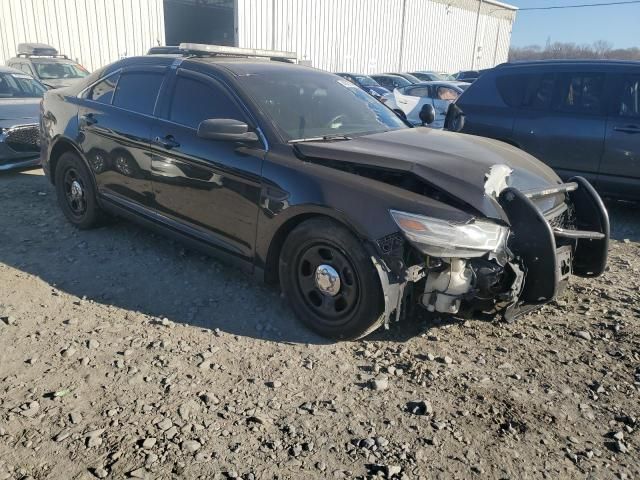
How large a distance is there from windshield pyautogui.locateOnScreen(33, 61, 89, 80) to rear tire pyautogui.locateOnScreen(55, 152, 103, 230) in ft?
28.6

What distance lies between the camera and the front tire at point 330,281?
2992 millimetres

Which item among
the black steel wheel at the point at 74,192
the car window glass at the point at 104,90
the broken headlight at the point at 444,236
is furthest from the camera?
the black steel wheel at the point at 74,192

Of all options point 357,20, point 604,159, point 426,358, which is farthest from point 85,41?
point 426,358

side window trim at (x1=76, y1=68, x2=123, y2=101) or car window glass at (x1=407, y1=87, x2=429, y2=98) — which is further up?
side window trim at (x1=76, y1=68, x2=123, y2=101)

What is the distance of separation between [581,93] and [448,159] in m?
3.72

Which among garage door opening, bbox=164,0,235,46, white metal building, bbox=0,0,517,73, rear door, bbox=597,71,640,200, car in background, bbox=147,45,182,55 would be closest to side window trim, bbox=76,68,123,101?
car in background, bbox=147,45,182,55

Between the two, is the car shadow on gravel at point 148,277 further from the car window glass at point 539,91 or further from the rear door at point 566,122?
the car window glass at point 539,91

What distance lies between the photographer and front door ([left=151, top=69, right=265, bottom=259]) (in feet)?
11.5

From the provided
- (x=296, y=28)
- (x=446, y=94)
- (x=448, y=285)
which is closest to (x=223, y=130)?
(x=448, y=285)

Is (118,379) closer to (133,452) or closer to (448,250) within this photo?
(133,452)

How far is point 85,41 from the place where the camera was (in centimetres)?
1948

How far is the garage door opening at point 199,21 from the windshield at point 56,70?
2243 cm

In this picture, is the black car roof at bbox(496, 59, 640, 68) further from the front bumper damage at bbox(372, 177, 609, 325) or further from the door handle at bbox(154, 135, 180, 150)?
the door handle at bbox(154, 135, 180, 150)

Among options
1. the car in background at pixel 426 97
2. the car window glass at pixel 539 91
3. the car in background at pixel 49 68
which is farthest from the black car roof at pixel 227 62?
the car in background at pixel 49 68
